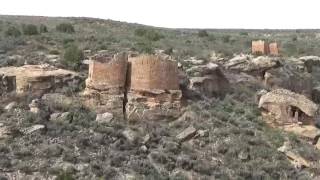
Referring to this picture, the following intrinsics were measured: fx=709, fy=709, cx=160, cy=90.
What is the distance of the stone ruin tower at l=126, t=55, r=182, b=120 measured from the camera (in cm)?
1853

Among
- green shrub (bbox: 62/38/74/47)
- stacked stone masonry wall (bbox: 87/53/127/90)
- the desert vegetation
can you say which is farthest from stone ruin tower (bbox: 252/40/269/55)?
stacked stone masonry wall (bbox: 87/53/127/90)

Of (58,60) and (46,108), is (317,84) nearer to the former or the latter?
(58,60)

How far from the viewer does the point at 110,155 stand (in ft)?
54.1

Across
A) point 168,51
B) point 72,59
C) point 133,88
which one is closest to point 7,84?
point 72,59

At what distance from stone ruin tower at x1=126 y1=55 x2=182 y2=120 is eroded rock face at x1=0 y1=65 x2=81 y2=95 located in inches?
74.9

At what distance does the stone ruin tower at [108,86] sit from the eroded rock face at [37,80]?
102 cm

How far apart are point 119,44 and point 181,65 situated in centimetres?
503

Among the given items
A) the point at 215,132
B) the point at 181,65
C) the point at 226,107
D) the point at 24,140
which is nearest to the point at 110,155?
the point at 24,140

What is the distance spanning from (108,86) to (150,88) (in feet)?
3.67

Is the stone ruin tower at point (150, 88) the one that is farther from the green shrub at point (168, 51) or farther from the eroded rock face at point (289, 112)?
the green shrub at point (168, 51)

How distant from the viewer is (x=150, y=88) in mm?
18672

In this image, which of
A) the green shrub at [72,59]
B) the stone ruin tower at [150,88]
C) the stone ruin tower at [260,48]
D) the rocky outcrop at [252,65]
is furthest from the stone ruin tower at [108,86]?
the stone ruin tower at [260,48]

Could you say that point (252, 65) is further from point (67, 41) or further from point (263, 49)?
point (67, 41)

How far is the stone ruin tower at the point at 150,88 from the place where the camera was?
18531 mm
